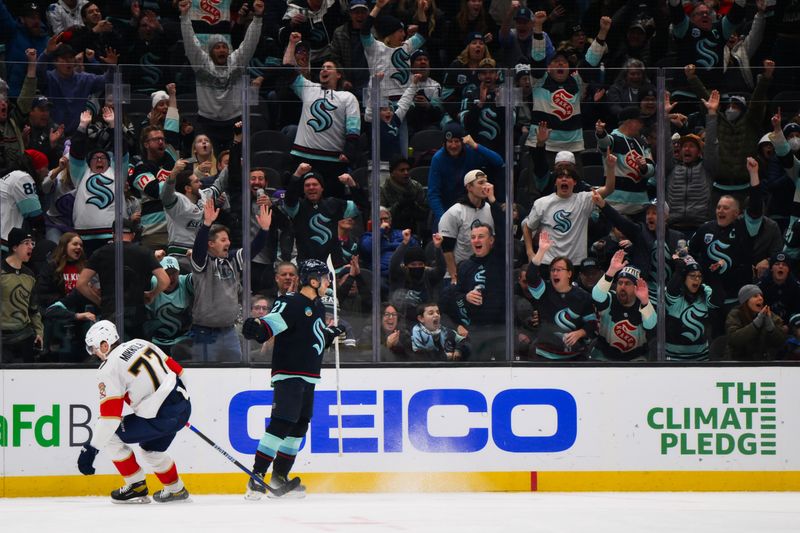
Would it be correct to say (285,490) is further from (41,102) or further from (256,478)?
(41,102)

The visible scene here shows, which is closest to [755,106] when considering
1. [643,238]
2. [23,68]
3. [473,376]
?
[643,238]

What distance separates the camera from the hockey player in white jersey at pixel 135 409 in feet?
23.7

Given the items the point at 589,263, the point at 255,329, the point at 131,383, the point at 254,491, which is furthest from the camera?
the point at 589,263

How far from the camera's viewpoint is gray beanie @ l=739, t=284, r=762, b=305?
8.45 m

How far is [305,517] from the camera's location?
6.79 meters

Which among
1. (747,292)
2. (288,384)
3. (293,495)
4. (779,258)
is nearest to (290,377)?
(288,384)

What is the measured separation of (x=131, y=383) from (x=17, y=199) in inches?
65.5

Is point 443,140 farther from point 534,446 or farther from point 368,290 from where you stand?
point 534,446

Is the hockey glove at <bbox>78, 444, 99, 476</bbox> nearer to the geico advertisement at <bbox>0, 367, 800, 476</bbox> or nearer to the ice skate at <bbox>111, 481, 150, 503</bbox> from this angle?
the ice skate at <bbox>111, 481, 150, 503</bbox>

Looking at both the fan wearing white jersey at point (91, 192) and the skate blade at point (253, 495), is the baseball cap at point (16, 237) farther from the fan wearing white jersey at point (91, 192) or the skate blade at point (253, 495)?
the skate blade at point (253, 495)

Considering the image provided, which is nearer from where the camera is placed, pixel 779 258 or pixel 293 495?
pixel 293 495

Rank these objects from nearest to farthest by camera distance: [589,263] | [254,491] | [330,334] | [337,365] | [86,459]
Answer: [86,459] → [254,491] → [330,334] → [337,365] → [589,263]

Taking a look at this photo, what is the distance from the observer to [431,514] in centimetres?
692

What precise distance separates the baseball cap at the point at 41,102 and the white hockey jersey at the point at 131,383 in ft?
6.04
